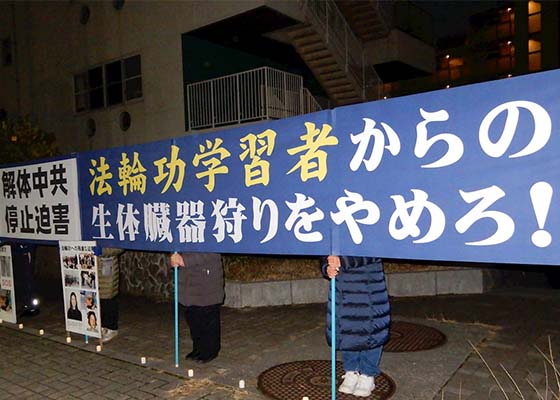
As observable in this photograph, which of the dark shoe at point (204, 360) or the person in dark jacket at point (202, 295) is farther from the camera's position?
the dark shoe at point (204, 360)

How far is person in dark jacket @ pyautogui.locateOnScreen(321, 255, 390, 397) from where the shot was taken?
4215mm

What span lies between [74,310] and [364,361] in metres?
4.35

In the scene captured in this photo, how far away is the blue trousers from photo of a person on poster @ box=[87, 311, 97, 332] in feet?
12.0

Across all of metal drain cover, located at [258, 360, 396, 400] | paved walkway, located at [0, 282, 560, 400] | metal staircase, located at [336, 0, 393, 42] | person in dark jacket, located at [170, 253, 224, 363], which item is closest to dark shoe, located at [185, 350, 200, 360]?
person in dark jacket, located at [170, 253, 224, 363]

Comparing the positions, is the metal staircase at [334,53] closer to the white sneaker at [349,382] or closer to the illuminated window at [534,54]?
the white sneaker at [349,382]

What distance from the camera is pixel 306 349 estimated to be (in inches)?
236

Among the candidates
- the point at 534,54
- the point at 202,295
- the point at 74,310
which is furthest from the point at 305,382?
the point at 534,54

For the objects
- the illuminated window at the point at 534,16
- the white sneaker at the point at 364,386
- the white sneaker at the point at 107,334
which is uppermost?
Answer: the illuminated window at the point at 534,16

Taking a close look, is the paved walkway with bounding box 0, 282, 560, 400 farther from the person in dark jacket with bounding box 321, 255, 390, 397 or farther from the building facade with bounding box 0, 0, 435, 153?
the building facade with bounding box 0, 0, 435, 153

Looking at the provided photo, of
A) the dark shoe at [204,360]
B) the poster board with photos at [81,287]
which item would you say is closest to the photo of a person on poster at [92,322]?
the poster board with photos at [81,287]

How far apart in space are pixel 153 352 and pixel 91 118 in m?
10.6

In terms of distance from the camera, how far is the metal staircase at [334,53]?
41.3ft

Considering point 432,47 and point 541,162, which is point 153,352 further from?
Answer: point 432,47

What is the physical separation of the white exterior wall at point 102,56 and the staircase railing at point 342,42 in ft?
8.33
